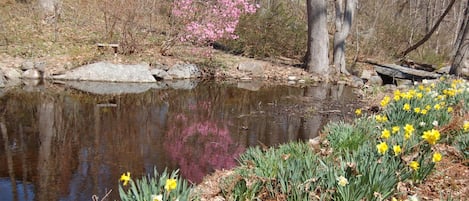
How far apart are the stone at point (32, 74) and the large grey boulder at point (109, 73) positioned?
1.15 ft

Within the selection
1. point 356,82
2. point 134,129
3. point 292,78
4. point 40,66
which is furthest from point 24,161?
point 356,82

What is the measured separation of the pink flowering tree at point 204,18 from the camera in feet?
38.7

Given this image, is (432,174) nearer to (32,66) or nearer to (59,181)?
(59,181)

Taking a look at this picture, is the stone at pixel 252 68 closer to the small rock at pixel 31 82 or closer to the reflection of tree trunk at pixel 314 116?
the reflection of tree trunk at pixel 314 116

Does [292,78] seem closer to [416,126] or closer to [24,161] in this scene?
[416,126]

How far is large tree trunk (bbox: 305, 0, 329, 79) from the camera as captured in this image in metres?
11.8

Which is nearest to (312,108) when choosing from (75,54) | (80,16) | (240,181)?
(240,181)

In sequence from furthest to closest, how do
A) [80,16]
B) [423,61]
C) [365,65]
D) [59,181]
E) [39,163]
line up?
[423,61]
[80,16]
[365,65]
[39,163]
[59,181]

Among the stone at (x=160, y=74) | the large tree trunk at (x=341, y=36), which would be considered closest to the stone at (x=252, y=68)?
the stone at (x=160, y=74)

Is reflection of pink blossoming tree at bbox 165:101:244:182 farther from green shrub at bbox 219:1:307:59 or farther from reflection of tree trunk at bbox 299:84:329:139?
green shrub at bbox 219:1:307:59

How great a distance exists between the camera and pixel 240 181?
3055mm

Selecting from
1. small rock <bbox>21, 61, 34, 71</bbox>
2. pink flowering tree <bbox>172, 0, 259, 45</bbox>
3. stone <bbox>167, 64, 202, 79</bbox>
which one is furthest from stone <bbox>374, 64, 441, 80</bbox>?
small rock <bbox>21, 61, 34, 71</bbox>

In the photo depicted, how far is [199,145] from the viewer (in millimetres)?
5777

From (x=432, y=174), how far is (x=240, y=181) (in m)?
1.55
